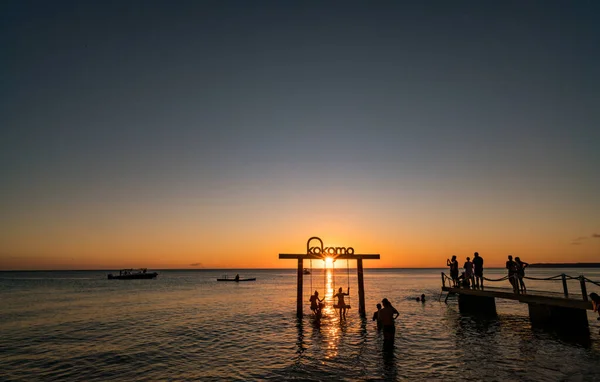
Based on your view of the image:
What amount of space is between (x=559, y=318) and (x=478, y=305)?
390 inches

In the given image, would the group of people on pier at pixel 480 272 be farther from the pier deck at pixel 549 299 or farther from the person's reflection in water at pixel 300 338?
the person's reflection in water at pixel 300 338

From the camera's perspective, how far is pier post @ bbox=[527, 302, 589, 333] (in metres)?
21.8

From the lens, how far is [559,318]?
2269cm

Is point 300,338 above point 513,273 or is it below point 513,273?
below

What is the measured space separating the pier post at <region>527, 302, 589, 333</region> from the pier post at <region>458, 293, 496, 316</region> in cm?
Result: 715

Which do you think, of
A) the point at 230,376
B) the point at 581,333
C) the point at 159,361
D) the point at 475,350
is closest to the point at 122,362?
the point at 159,361

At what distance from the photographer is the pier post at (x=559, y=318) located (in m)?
21.8

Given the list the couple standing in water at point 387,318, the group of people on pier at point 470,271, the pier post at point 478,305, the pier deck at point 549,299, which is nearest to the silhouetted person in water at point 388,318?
the couple standing in water at point 387,318

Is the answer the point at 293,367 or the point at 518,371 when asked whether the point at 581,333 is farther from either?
the point at 293,367

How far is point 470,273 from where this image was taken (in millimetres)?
29812

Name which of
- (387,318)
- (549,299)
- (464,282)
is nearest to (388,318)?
(387,318)

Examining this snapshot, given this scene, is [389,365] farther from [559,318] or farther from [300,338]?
[559,318]

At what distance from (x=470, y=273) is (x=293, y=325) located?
1505 centimetres

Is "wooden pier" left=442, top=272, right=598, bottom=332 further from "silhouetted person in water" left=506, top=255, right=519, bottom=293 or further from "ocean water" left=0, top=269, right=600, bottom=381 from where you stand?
"ocean water" left=0, top=269, right=600, bottom=381
